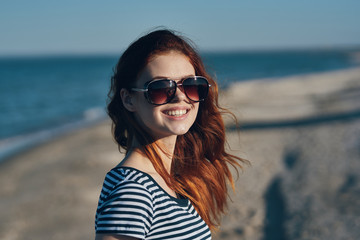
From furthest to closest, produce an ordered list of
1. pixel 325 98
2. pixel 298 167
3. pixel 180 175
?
pixel 325 98
pixel 298 167
pixel 180 175

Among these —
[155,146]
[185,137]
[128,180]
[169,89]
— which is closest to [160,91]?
[169,89]

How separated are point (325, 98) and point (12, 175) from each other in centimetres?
1399

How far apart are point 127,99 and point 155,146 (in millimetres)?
267

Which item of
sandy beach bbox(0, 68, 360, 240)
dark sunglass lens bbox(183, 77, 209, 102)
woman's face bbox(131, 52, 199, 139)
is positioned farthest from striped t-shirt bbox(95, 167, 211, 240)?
sandy beach bbox(0, 68, 360, 240)

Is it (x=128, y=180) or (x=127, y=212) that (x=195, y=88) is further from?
(x=127, y=212)

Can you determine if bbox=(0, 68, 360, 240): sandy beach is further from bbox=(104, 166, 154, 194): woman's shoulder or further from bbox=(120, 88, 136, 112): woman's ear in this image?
bbox=(104, 166, 154, 194): woman's shoulder

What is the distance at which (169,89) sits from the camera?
5.67 ft

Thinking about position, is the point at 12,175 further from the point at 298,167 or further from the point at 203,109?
the point at 203,109

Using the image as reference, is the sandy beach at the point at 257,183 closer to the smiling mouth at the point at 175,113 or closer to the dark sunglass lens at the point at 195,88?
the dark sunglass lens at the point at 195,88

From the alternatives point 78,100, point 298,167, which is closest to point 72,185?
point 298,167

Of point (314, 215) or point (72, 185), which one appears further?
point (72, 185)

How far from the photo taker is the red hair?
5.81 ft

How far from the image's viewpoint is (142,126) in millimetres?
1869

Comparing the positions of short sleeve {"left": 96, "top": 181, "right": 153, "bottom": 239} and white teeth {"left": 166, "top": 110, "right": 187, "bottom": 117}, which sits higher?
white teeth {"left": 166, "top": 110, "right": 187, "bottom": 117}
